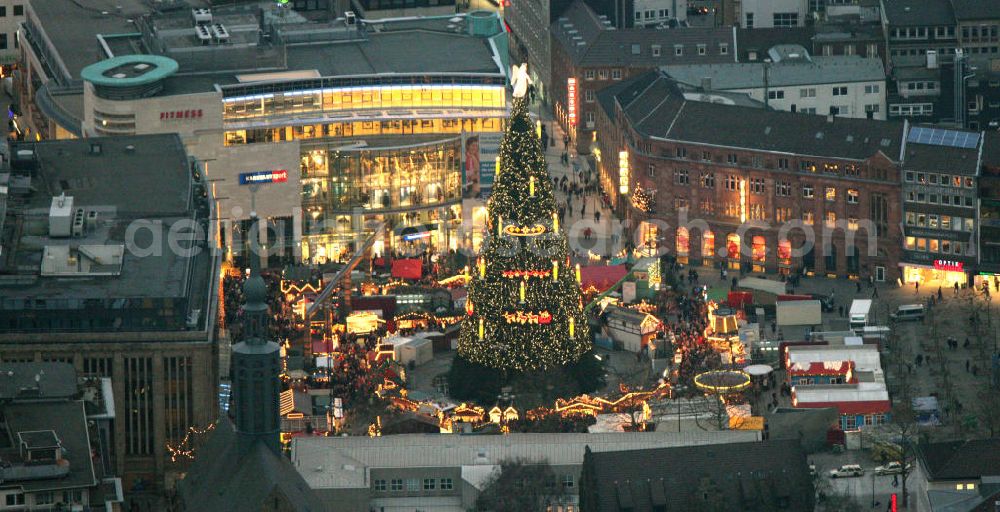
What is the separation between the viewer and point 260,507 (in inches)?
7785

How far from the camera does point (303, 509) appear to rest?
7864 inches

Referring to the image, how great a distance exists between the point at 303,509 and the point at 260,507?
9.93 feet
